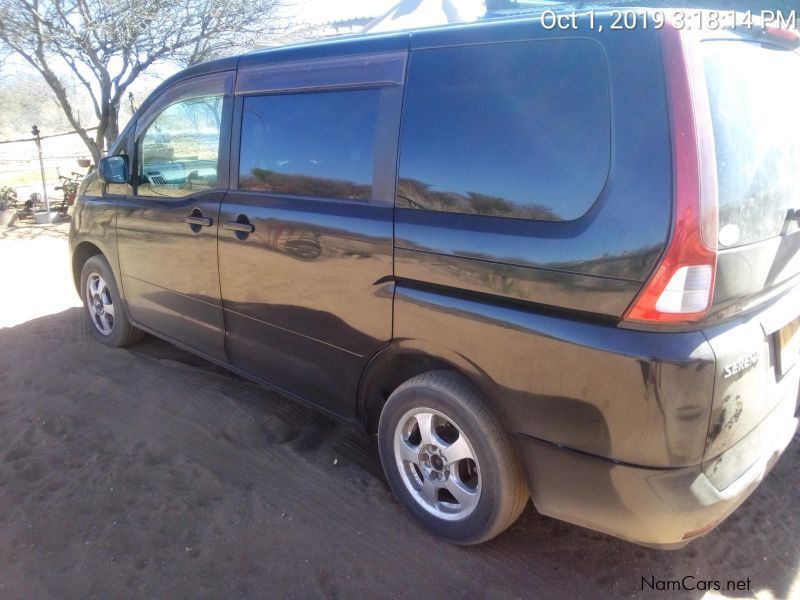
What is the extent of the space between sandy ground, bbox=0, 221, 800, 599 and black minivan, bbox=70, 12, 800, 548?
0.26 metres

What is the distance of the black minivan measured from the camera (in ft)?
5.76

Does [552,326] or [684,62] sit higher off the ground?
[684,62]

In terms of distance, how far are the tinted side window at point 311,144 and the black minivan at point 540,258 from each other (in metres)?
0.01

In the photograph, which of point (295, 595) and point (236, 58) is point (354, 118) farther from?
point (295, 595)

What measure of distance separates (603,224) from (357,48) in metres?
1.42

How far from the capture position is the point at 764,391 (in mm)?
2004

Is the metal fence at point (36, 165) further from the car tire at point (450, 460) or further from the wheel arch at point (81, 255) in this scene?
the car tire at point (450, 460)

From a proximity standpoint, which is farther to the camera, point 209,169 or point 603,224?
point 209,169

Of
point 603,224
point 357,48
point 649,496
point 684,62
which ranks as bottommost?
point 649,496

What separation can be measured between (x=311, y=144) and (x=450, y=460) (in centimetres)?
156

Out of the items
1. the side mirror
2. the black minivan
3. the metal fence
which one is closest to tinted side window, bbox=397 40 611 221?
the black minivan

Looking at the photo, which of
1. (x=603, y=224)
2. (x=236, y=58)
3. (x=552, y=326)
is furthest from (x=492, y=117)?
(x=236, y=58)
